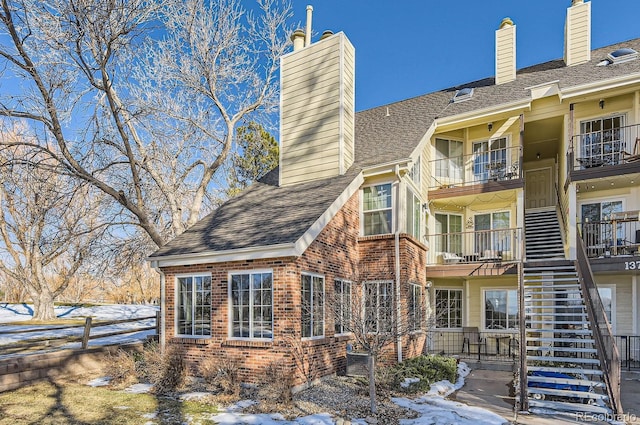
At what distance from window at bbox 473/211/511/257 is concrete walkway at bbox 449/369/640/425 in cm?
397

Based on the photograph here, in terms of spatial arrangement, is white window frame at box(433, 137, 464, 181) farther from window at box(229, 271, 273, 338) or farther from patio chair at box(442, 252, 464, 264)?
window at box(229, 271, 273, 338)

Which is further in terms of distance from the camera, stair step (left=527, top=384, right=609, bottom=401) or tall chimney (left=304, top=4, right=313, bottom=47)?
tall chimney (left=304, top=4, right=313, bottom=47)

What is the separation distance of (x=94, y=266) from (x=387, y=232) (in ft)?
30.4

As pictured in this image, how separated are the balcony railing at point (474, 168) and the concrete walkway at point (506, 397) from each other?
20.2 ft

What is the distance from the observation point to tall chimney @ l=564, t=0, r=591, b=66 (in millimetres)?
14383

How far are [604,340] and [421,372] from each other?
3619 mm

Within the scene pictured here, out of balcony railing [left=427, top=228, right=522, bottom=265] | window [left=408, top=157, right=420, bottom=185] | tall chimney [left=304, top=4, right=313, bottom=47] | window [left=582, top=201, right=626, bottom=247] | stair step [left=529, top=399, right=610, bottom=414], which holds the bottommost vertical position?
stair step [left=529, top=399, right=610, bottom=414]

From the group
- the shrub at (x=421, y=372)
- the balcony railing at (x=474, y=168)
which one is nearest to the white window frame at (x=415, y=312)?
the shrub at (x=421, y=372)

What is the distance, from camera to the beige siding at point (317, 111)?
11930 millimetres

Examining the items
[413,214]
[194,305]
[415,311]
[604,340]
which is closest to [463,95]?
[413,214]

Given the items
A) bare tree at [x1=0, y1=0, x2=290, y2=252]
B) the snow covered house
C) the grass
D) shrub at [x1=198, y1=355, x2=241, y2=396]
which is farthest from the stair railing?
bare tree at [x1=0, y1=0, x2=290, y2=252]

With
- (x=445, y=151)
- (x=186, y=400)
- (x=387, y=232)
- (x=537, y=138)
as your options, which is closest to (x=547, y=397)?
(x=387, y=232)

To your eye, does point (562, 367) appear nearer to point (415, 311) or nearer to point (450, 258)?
point (415, 311)

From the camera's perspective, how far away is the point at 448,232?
14.9 meters
